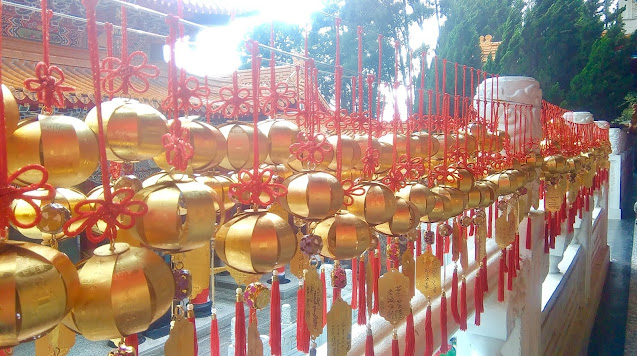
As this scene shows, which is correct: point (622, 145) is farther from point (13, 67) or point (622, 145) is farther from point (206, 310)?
point (13, 67)

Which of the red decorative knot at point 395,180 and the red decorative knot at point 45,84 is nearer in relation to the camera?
the red decorative knot at point 45,84

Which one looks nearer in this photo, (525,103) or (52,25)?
(525,103)

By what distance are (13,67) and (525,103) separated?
3.34m

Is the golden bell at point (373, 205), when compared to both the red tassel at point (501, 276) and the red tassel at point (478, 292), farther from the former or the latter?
the red tassel at point (501, 276)

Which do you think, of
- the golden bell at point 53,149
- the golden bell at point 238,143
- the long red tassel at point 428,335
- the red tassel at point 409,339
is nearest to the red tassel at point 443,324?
the long red tassel at point 428,335

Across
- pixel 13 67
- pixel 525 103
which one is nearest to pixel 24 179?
pixel 525 103

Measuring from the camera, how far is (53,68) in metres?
0.63

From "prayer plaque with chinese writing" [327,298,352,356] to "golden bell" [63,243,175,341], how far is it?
1.79ft

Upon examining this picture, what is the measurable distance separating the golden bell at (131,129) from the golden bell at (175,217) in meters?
0.07

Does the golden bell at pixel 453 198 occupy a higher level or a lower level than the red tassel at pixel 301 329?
higher

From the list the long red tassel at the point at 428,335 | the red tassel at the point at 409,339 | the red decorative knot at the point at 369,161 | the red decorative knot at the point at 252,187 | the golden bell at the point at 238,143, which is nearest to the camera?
the red decorative knot at the point at 252,187

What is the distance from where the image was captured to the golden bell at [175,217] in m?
0.65

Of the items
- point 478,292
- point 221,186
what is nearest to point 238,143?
point 221,186

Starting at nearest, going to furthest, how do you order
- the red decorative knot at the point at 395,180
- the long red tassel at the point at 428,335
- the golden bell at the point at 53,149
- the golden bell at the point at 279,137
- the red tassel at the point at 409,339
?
the golden bell at the point at 53,149
the golden bell at the point at 279,137
the red decorative knot at the point at 395,180
the red tassel at the point at 409,339
the long red tassel at the point at 428,335
